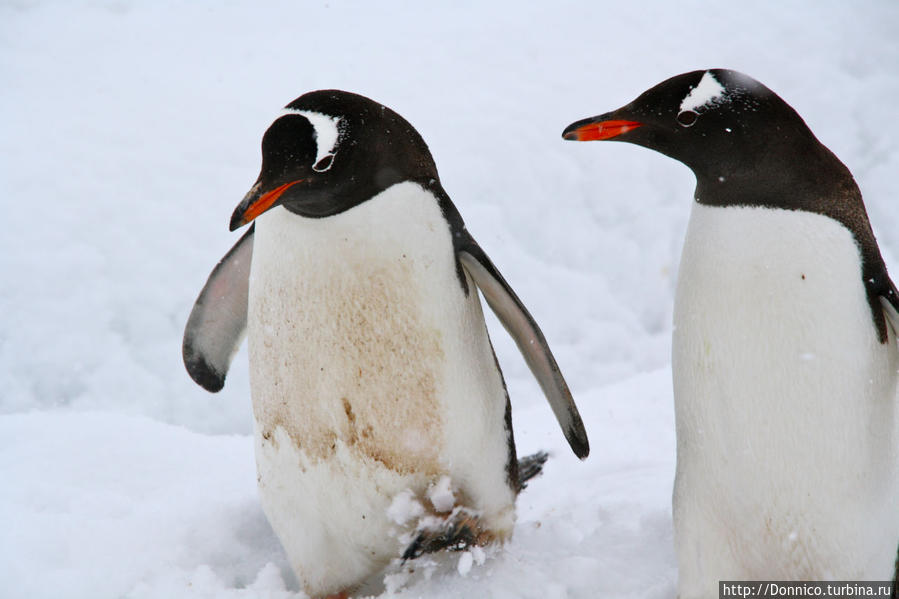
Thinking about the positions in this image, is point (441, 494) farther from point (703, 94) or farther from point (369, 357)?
point (703, 94)

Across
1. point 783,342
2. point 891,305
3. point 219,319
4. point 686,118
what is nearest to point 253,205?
point 219,319

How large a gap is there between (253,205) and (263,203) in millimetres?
19

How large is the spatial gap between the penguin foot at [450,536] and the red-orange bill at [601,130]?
30.7 inches

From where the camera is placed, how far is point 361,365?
146cm

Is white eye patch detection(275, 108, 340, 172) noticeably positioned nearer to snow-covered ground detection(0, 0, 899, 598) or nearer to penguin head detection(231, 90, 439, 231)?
penguin head detection(231, 90, 439, 231)

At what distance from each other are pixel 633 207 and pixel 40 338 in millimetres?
2890

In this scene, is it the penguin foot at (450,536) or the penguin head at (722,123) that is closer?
the penguin head at (722,123)

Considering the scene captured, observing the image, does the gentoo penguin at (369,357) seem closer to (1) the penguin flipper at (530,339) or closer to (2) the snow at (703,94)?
(1) the penguin flipper at (530,339)

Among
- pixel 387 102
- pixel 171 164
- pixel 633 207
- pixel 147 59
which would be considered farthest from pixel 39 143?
pixel 633 207

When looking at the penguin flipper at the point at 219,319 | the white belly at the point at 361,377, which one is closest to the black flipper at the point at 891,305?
the white belly at the point at 361,377

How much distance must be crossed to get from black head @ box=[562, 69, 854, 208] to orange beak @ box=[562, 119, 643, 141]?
0.06m

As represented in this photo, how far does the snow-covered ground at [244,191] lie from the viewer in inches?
67.9

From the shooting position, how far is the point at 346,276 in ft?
4.69

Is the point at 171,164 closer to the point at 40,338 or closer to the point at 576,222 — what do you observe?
the point at 40,338
